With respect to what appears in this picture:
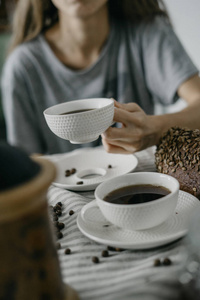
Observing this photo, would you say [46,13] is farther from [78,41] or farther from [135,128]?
[135,128]

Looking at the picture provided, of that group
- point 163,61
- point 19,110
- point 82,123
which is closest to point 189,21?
point 163,61

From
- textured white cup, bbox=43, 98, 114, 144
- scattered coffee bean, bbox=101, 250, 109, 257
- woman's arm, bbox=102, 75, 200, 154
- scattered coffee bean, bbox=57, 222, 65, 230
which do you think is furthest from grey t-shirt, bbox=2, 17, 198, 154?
scattered coffee bean, bbox=101, 250, 109, 257

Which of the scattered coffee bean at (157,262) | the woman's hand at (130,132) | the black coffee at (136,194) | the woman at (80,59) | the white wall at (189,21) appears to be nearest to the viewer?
the scattered coffee bean at (157,262)

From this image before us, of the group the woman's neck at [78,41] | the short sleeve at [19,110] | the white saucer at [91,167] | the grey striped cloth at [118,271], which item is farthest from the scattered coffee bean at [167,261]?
the woman's neck at [78,41]

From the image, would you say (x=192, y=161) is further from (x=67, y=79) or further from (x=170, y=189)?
(x=67, y=79)

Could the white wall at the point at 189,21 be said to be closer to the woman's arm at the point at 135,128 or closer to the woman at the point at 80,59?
the woman at the point at 80,59

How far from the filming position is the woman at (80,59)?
1628 millimetres

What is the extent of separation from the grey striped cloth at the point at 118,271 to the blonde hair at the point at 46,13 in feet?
4.27

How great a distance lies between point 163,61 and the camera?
1576 millimetres

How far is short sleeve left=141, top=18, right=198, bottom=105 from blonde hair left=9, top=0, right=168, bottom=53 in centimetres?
7

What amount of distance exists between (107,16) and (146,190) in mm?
1308

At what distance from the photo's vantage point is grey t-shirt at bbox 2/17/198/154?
5.38ft

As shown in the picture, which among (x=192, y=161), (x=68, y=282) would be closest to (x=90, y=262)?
(x=68, y=282)

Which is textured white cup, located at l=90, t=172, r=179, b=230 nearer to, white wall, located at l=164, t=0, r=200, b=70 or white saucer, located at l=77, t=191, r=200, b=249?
white saucer, located at l=77, t=191, r=200, b=249
